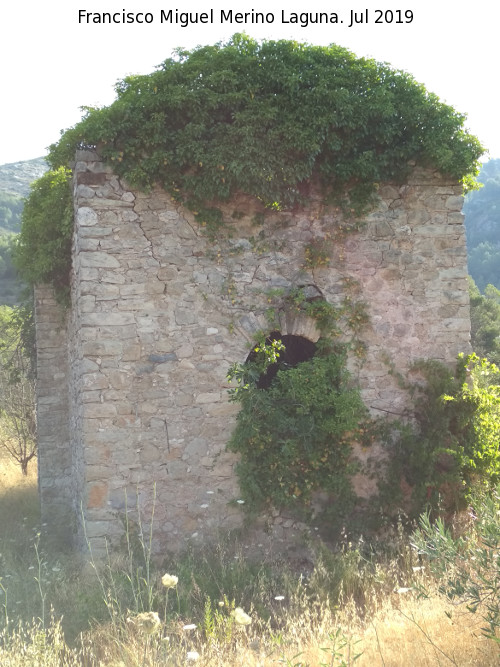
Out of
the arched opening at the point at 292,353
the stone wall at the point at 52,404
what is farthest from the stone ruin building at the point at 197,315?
the stone wall at the point at 52,404

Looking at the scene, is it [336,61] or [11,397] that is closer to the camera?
[336,61]

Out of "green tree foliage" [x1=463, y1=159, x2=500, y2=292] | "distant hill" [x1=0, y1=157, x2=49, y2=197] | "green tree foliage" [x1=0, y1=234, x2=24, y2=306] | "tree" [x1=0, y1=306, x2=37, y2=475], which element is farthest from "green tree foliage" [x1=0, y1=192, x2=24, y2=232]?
"tree" [x1=0, y1=306, x2=37, y2=475]

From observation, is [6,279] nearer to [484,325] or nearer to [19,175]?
[484,325]

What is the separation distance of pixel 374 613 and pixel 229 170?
4036 mm

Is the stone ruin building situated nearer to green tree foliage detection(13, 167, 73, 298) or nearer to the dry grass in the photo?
the dry grass

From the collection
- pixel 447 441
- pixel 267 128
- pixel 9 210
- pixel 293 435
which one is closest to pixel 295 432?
pixel 293 435

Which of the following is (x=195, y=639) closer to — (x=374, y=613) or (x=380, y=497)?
(x=374, y=613)

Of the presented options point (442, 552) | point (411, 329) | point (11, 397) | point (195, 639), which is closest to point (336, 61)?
point (411, 329)

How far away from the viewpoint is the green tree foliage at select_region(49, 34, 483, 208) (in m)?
6.06

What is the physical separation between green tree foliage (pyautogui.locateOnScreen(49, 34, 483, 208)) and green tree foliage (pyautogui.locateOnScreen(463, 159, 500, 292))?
18666 mm

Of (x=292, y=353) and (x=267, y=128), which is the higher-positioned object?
(x=267, y=128)

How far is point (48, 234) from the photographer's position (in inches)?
301

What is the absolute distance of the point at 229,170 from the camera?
6.02 metres

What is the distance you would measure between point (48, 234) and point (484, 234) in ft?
103
